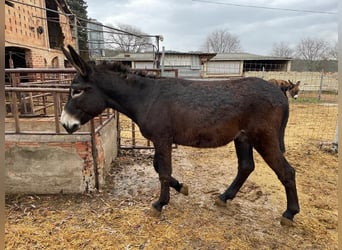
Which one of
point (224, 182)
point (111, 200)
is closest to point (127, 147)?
point (111, 200)

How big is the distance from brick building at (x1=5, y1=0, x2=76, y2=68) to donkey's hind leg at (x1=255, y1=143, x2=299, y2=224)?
20.1 ft

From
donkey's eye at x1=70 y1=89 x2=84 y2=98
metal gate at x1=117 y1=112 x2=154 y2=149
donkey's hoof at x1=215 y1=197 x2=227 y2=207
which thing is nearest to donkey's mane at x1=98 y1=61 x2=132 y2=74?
donkey's eye at x1=70 y1=89 x2=84 y2=98

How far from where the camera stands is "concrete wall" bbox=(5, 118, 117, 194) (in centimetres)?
272

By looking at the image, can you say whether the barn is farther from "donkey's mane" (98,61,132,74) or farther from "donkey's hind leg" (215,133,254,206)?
"donkey's mane" (98,61,132,74)

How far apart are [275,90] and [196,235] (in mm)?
1561

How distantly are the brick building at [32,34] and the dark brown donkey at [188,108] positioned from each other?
4.95 metres

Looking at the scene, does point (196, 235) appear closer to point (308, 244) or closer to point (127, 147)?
point (308, 244)

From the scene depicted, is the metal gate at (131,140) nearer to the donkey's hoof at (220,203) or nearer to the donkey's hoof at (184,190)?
the donkey's hoof at (184,190)

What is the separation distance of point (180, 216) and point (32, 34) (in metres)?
9.25

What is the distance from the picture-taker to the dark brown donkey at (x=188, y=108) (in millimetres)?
2256

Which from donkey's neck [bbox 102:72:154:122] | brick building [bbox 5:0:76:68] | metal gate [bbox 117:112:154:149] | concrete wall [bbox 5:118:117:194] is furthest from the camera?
brick building [bbox 5:0:76:68]

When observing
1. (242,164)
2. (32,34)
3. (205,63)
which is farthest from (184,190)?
(205,63)

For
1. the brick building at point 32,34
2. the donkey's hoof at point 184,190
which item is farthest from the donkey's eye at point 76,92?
the brick building at point 32,34

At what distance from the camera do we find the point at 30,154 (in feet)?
8.96
